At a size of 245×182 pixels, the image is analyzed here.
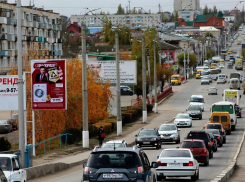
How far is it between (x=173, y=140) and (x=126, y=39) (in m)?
116

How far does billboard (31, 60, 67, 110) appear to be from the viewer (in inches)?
1258

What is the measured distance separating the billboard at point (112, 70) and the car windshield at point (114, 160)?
47976mm

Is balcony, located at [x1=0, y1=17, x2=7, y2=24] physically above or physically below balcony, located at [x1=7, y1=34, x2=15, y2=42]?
above

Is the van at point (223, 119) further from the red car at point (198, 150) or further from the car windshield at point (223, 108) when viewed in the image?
the red car at point (198, 150)

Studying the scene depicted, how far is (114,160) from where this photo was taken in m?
→ 14.1

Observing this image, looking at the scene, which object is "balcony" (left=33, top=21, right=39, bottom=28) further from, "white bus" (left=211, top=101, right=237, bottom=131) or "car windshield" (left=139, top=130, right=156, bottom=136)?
"car windshield" (left=139, top=130, right=156, bottom=136)

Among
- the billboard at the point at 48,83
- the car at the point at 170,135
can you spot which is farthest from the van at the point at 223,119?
the billboard at the point at 48,83

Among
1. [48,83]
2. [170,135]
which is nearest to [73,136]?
[170,135]

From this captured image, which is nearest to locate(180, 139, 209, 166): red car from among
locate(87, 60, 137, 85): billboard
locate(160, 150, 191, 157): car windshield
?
locate(160, 150, 191, 157): car windshield

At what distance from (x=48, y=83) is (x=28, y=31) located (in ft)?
182

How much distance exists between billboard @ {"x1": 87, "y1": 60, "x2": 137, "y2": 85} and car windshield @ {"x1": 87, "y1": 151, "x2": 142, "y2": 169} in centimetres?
4798

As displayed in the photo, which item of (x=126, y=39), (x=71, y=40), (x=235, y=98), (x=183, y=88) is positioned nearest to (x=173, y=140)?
(x=235, y=98)

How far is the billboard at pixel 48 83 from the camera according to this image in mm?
31953

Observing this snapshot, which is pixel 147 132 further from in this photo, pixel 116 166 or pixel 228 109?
pixel 116 166
